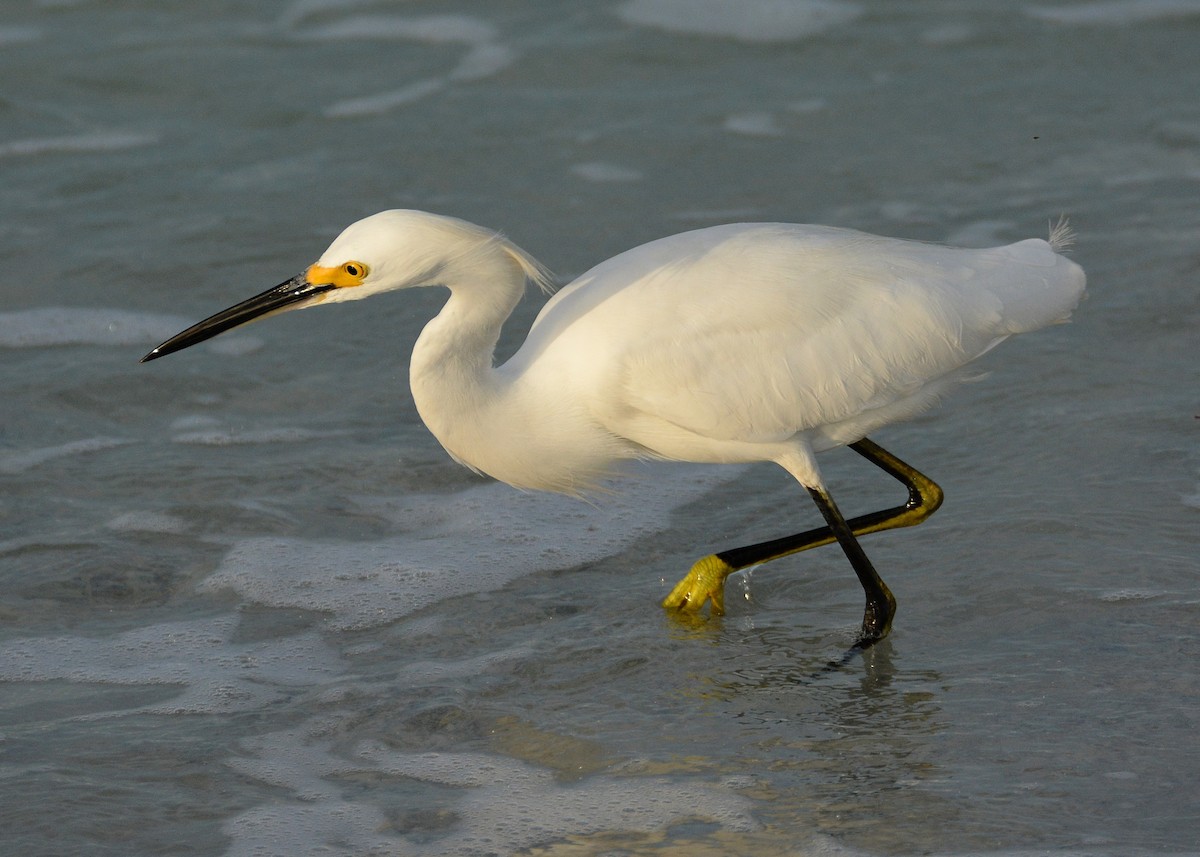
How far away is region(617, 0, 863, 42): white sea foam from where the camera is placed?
1043cm

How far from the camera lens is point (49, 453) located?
619cm

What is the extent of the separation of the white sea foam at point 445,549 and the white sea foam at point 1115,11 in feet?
18.7

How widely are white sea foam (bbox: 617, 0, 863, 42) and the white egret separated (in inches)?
223

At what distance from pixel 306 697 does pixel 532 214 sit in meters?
4.23

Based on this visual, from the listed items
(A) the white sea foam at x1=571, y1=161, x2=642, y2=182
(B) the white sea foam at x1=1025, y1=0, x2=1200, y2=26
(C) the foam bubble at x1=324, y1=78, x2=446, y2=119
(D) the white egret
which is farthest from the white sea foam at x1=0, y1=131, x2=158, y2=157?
(B) the white sea foam at x1=1025, y1=0, x2=1200, y2=26

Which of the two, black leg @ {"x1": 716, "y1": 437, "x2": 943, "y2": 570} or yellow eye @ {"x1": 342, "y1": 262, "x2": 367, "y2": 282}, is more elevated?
yellow eye @ {"x1": 342, "y1": 262, "x2": 367, "y2": 282}

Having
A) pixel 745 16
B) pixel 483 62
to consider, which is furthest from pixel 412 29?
pixel 745 16

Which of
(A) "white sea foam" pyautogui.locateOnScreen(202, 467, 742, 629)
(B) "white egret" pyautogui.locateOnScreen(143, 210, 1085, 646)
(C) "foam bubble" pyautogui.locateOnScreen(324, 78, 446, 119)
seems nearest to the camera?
(B) "white egret" pyautogui.locateOnScreen(143, 210, 1085, 646)

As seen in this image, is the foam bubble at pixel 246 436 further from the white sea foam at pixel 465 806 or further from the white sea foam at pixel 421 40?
the white sea foam at pixel 421 40

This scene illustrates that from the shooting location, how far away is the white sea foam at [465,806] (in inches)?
148

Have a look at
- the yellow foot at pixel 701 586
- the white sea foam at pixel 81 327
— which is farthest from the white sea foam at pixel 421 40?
the yellow foot at pixel 701 586

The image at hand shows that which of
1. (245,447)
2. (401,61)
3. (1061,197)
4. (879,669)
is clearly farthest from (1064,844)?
(401,61)

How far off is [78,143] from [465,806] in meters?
6.65

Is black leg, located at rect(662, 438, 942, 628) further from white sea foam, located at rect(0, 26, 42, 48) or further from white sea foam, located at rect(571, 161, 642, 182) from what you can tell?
white sea foam, located at rect(0, 26, 42, 48)
